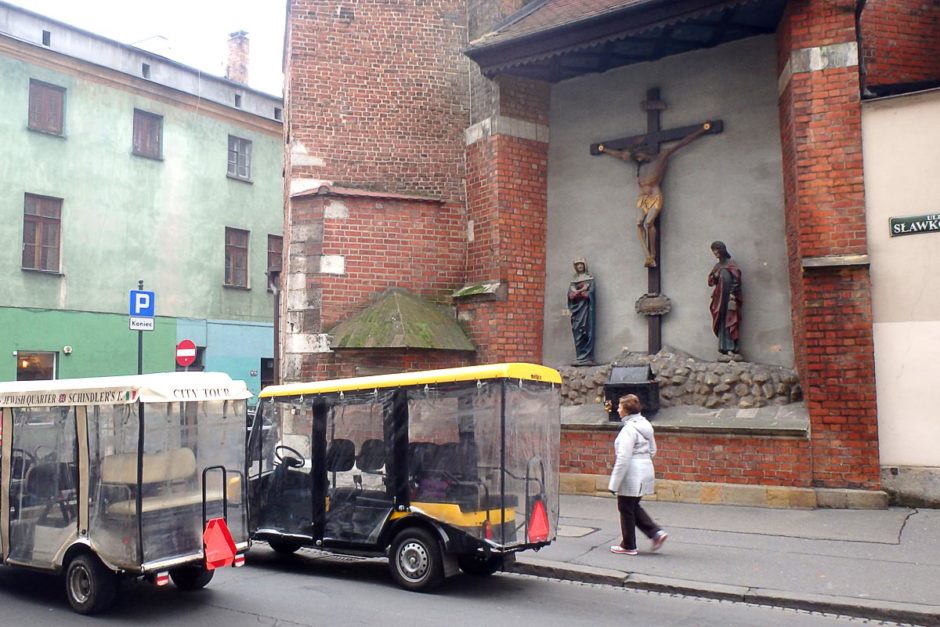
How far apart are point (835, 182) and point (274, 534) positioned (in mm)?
7864

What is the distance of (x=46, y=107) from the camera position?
24016 mm

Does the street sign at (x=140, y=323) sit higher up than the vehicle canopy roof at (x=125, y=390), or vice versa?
the street sign at (x=140, y=323)

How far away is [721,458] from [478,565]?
4.49 metres

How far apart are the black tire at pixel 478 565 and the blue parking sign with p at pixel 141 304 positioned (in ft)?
25.1

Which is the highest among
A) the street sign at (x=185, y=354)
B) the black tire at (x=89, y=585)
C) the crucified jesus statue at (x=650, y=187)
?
the crucified jesus statue at (x=650, y=187)

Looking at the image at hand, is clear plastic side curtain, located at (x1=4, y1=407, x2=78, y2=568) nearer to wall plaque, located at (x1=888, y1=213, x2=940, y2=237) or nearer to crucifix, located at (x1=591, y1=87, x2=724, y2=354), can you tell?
crucifix, located at (x1=591, y1=87, x2=724, y2=354)

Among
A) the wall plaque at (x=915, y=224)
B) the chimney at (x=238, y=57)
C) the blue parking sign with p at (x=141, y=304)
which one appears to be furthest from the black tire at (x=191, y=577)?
the chimney at (x=238, y=57)

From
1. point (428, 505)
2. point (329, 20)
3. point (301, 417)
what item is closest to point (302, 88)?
point (329, 20)

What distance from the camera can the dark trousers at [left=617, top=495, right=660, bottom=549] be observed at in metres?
8.80

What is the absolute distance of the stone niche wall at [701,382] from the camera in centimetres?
Result: 1184

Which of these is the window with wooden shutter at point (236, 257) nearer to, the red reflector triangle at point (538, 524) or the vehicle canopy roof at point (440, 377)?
the vehicle canopy roof at point (440, 377)

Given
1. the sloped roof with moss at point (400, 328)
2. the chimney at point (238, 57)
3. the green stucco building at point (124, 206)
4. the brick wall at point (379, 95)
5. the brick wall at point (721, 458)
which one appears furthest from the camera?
the chimney at point (238, 57)

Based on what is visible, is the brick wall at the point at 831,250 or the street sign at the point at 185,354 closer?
the brick wall at the point at 831,250

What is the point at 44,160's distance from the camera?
2391 cm
